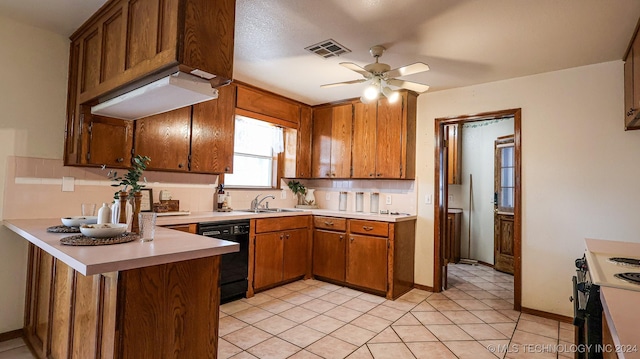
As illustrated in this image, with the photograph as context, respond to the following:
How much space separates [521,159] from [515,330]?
1646mm

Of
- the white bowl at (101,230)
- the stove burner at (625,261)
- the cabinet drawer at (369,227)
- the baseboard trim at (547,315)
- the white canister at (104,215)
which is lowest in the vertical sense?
the baseboard trim at (547,315)

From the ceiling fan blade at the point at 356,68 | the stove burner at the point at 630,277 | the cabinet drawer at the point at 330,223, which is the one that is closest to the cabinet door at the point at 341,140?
the cabinet drawer at the point at 330,223

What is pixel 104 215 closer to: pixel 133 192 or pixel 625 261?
pixel 133 192

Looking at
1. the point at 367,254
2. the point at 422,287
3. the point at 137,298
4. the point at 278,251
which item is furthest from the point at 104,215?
the point at 422,287

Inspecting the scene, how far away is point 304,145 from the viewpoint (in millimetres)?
4547

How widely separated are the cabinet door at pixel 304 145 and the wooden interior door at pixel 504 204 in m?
3.01

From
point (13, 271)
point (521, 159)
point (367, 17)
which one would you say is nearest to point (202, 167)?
point (13, 271)

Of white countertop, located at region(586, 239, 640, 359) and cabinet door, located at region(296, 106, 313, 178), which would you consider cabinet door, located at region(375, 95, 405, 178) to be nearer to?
cabinet door, located at region(296, 106, 313, 178)

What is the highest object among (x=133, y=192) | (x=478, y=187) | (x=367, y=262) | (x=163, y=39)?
(x=163, y=39)

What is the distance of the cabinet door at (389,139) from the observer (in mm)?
3840

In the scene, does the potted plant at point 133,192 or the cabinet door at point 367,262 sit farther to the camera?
the cabinet door at point 367,262

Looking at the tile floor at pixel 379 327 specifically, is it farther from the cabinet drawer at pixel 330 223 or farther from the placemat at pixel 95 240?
the placemat at pixel 95 240

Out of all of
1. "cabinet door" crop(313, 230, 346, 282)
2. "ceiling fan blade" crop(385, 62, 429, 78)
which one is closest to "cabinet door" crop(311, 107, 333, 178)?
"cabinet door" crop(313, 230, 346, 282)

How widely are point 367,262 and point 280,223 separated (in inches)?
43.6
